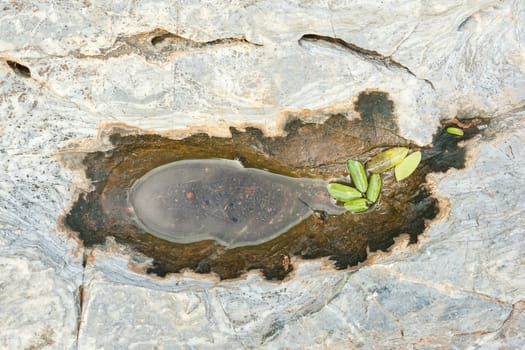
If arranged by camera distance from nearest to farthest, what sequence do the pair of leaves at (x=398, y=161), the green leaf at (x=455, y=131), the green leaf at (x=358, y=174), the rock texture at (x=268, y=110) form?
1. the rock texture at (x=268, y=110)
2. the green leaf at (x=455, y=131)
3. the pair of leaves at (x=398, y=161)
4. the green leaf at (x=358, y=174)

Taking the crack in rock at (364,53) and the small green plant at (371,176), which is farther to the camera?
the small green plant at (371,176)

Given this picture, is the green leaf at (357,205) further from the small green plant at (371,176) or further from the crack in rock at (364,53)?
the crack in rock at (364,53)

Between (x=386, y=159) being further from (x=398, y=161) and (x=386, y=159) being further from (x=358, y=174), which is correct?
(x=358, y=174)

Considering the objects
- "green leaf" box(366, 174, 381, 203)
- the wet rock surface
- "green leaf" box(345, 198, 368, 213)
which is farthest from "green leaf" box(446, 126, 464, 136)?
"green leaf" box(345, 198, 368, 213)

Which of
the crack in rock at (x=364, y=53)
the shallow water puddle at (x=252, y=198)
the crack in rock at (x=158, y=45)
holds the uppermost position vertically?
the crack in rock at (x=364, y=53)

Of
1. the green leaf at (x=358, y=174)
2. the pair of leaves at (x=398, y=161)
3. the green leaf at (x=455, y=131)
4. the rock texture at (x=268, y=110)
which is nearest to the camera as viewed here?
the rock texture at (x=268, y=110)

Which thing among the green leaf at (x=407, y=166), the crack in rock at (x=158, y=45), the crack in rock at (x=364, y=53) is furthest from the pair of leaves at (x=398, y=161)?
the crack in rock at (x=158, y=45)
